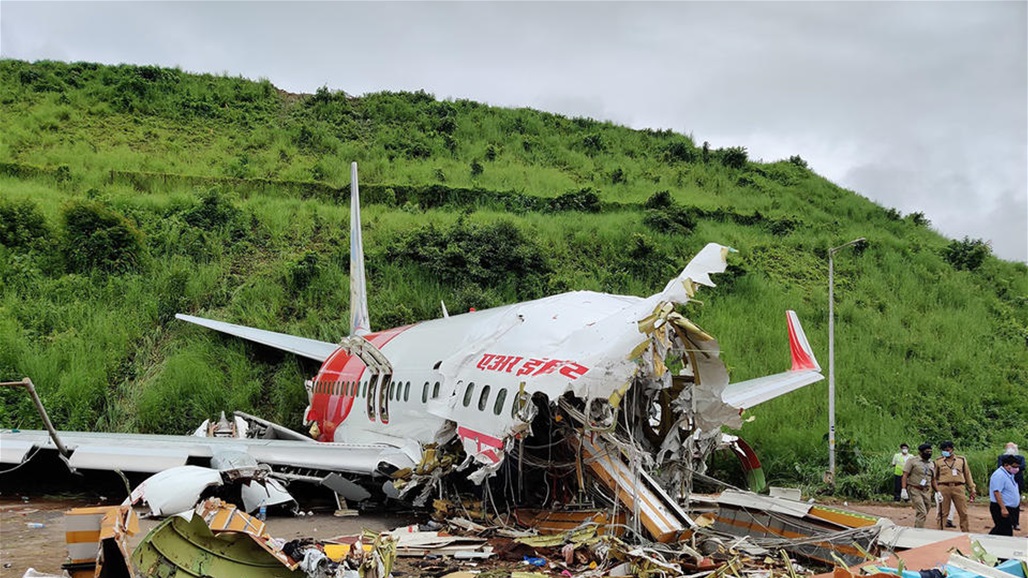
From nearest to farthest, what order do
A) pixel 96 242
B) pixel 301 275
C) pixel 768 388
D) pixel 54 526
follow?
pixel 54 526 < pixel 768 388 < pixel 96 242 < pixel 301 275

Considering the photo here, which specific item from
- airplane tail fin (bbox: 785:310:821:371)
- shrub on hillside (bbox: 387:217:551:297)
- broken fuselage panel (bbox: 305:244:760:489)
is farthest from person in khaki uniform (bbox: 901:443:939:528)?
shrub on hillside (bbox: 387:217:551:297)

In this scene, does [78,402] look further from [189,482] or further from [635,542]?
[635,542]

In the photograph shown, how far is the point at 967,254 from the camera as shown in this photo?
131 feet

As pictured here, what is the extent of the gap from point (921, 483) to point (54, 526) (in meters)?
14.4

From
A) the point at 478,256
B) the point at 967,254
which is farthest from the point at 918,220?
the point at 478,256

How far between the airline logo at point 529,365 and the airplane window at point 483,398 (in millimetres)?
308

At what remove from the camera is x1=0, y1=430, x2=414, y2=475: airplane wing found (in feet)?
41.9

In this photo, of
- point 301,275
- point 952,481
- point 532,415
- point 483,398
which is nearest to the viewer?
point 532,415

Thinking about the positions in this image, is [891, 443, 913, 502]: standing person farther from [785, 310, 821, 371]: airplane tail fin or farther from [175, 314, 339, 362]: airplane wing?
[175, 314, 339, 362]: airplane wing

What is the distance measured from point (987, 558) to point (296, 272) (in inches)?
980

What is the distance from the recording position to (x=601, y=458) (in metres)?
9.45

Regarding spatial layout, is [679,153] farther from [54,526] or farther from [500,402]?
[54,526]

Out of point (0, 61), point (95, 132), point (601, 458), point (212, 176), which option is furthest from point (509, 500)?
point (0, 61)

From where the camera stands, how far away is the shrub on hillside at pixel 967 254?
39.6m
